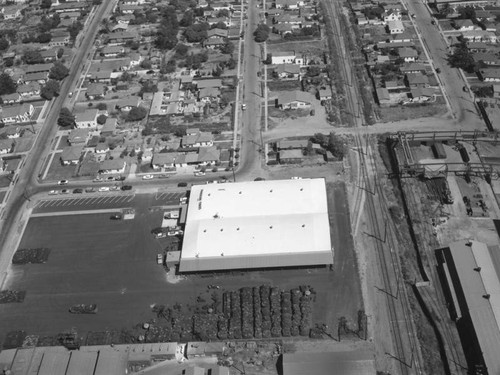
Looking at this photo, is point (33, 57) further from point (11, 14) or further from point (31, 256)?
point (31, 256)

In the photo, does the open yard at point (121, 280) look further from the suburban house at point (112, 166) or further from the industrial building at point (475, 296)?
the industrial building at point (475, 296)

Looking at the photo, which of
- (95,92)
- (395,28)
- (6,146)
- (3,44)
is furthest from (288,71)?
(3,44)

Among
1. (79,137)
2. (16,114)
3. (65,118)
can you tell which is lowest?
(79,137)

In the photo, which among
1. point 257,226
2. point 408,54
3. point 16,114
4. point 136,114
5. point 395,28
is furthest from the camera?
point 395,28

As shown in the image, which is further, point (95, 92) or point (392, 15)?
point (392, 15)

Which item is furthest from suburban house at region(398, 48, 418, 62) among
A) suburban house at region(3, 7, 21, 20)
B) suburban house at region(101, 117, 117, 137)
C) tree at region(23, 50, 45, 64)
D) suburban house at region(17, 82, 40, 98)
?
suburban house at region(3, 7, 21, 20)

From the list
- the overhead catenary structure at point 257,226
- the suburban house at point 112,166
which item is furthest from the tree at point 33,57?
the overhead catenary structure at point 257,226
